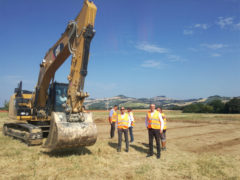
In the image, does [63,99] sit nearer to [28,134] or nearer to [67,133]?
[28,134]

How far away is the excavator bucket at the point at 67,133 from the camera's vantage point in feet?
21.3

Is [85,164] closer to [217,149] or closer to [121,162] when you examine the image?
[121,162]

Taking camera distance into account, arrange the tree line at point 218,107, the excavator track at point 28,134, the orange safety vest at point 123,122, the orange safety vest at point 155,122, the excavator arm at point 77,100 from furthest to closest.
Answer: the tree line at point 218,107, the excavator track at point 28,134, the orange safety vest at point 123,122, the orange safety vest at point 155,122, the excavator arm at point 77,100

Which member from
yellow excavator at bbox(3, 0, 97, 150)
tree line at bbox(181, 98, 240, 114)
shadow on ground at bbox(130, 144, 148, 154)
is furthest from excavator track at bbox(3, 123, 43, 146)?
tree line at bbox(181, 98, 240, 114)

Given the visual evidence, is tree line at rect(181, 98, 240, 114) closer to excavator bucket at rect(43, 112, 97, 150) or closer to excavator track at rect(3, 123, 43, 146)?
excavator track at rect(3, 123, 43, 146)

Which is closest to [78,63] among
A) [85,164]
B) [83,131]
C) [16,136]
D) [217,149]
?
[83,131]

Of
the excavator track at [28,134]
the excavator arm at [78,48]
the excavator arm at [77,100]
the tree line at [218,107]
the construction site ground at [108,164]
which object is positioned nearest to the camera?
the construction site ground at [108,164]

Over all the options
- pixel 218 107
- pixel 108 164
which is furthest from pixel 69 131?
pixel 218 107

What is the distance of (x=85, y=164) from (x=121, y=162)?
124 centimetres

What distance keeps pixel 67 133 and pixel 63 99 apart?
163 inches

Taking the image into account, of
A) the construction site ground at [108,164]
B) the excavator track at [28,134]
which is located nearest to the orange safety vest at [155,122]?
the construction site ground at [108,164]

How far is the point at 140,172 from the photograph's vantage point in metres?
6.00

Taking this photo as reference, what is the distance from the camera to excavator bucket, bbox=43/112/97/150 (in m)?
6.48

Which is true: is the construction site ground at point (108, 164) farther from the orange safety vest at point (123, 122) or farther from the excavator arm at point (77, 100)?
the orange safety vest at point (123, 122)
